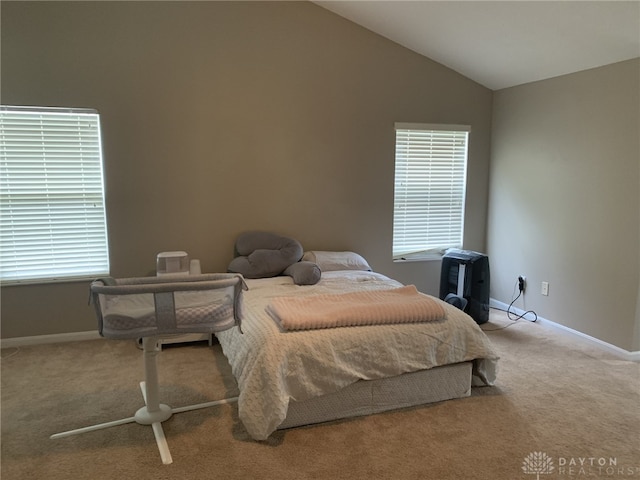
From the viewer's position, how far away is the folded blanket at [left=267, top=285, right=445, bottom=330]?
2.52 m

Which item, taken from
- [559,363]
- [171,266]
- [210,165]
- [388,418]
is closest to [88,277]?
[171,266]

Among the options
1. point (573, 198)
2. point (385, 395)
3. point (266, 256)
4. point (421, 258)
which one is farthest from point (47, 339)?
point (573, 198)

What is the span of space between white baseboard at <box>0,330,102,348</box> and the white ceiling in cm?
355

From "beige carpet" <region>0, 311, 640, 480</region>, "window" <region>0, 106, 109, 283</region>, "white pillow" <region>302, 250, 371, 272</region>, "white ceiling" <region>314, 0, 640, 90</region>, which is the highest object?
"white ceiling" <region>314, 0, 640, 90</region>

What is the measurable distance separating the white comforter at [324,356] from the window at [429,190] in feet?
6.07

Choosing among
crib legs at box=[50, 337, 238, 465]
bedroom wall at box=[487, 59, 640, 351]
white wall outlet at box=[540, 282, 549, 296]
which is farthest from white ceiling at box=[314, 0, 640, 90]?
crib legs at box=[50, 337, 238, 465]

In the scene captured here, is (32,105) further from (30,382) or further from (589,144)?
(589,144)

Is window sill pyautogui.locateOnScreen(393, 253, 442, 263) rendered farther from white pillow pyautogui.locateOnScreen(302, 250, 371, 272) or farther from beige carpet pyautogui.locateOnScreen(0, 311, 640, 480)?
beige carpet pyautogui.locateOnScreen(0, 311, 640, 480)

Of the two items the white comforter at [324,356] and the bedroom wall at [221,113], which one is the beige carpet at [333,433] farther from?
the bedroom wall at [221,113]

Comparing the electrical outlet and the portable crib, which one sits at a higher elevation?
the portable crib

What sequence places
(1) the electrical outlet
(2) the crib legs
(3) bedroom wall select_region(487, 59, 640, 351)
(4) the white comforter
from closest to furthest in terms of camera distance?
(4) the white comforter < (2) the crib legs < (3) bedroom wall select_region(487, 59, 640, 351) < (1) the electrical outlet

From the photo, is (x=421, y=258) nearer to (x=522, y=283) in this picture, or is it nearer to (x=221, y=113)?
(x=522, y=283)

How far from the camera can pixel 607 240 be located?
3539mm

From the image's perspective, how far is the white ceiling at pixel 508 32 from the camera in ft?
9.82
